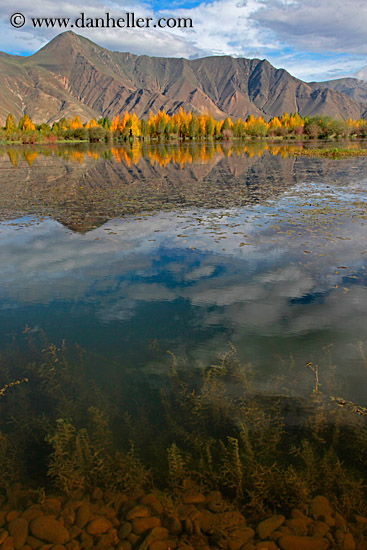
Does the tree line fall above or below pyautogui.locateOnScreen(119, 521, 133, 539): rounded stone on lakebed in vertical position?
above

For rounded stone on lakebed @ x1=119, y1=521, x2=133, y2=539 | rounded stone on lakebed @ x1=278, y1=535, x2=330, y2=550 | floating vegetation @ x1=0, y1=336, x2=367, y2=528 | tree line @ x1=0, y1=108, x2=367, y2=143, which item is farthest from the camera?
tree line @ x1=0, y1=108, x2=367, y2=143

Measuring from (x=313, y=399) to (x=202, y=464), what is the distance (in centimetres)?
233

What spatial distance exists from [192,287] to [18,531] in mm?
7266

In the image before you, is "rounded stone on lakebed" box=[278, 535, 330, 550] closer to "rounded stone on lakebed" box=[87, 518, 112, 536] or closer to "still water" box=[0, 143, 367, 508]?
"rounded stone on lakebed" box=[87, 518, 112, 536]

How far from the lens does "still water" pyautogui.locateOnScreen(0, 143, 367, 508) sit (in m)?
7.30

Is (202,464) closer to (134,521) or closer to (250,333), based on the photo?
(134,521)

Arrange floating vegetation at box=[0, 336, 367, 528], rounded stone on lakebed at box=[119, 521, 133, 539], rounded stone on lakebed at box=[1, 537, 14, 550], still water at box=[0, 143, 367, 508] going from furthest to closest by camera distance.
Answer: still water at box=[0, 143, 367, 508]
floating vegetation at box=[0, 336, 367, 528]
rounded stone on lakebed at box=[119, 521, 133, 539]
rounded stone on lakebed at box=[1, 537, 14, 550]

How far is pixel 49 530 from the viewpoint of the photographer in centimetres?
429

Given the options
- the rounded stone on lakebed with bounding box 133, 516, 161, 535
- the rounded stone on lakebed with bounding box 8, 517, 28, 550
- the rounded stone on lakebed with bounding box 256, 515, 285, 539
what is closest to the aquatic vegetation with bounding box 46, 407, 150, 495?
the rounded stone on lakebed with bounding box 133, 516, 161, 535

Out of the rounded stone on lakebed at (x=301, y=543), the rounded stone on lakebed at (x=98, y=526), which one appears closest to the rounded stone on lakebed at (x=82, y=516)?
the rounded stone on lakebed at (x=98, y=526)

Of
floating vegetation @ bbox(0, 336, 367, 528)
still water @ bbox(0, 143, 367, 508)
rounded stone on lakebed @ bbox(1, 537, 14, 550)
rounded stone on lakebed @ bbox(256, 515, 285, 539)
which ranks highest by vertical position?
still water @ bbox(0, 143, 367, 508)

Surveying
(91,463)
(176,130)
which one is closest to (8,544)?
(91,463)

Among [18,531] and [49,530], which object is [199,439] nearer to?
[49,530]

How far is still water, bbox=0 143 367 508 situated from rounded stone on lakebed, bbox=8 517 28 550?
93.9 inches
